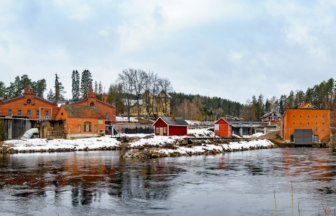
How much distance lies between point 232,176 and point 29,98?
161 ft

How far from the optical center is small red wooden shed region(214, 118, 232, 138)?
60.5 m

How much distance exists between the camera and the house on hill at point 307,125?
50094 mm

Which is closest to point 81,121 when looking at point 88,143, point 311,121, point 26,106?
point 88,143

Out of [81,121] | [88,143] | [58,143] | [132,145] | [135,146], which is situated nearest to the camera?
[135,146]

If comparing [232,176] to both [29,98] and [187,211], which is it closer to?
[187,211]

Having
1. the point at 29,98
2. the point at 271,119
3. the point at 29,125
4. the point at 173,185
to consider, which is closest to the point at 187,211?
the point at 173,185

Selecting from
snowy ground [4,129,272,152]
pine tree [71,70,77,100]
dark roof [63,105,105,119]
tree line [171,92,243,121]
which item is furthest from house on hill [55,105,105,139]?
pine tree [71,70,77,100]

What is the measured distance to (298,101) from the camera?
349ft

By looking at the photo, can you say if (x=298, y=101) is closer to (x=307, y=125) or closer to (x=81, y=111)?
(x=307, y=125)

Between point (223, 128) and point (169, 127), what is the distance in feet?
48.6

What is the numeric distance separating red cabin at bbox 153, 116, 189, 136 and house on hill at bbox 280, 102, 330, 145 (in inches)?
723

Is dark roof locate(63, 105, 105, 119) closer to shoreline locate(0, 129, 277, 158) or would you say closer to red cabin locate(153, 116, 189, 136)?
shoreline locate(0, 129, 277, 158)

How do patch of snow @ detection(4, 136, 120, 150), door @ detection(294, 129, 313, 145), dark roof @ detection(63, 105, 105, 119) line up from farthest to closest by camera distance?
door @ detection(294, 129, 313, 145), dark roof @ detection(63, 105, 105, 119), patch of snow @ detection(4, 136, 120, 150)

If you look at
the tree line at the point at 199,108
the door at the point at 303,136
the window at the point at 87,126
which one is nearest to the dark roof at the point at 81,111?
the window at the point at 87,126
